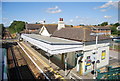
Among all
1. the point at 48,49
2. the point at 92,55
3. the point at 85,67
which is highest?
the point at 48,49

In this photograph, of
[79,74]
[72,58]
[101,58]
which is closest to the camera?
[79,74]

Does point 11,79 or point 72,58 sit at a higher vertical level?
point 72,58

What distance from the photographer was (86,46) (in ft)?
36.4

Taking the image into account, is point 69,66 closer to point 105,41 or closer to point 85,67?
point 85,67

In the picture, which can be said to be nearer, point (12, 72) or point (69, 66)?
point (12, 72)

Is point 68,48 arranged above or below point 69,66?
above

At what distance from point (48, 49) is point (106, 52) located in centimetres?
810

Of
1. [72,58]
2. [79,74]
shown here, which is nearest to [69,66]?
[72,58]

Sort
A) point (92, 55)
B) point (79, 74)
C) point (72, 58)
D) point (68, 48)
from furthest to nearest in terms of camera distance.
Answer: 1. point (72, 58)
2. point (92, 55)
3. point (79, 74)
4. point (68, 48)

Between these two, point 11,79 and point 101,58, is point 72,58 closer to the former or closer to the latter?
point 101,58

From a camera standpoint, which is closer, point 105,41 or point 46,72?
point 46,72

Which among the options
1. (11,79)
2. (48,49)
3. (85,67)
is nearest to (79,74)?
(85,67)

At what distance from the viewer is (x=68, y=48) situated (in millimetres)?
10172

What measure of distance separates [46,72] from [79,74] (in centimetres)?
369
